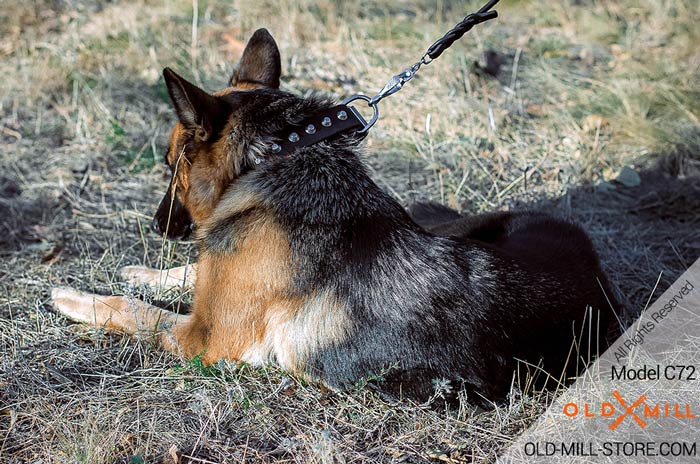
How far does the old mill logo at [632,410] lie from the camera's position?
2914 mm

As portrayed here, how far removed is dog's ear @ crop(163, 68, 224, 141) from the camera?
9.20 ft

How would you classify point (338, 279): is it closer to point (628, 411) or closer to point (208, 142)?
point (208, 142)

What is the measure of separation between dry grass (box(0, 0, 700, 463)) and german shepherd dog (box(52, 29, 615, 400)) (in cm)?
20

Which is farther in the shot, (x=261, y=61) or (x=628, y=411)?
(x=261, y=61)

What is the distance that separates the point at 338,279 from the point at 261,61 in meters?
1.33

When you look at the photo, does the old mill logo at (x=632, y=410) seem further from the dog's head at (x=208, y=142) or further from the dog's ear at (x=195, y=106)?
the dog's ear at (x=195, y=106)

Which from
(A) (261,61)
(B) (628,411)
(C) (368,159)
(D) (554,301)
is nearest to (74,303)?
(A) (261,61)

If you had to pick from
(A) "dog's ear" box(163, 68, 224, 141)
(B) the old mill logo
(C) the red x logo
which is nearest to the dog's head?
(A) "dog's ear" box(163, 68, 224, 141)

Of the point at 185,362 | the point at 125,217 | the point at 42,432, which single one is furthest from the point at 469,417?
the point at 125,217

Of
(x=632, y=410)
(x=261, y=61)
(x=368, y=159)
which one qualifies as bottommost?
(x=632, y=410)

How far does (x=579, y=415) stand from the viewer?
114 inches

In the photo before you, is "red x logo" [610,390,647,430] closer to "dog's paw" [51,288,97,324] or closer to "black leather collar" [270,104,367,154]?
"black leather collar" [270,104,367,154]

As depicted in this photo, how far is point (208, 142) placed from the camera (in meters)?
3.15

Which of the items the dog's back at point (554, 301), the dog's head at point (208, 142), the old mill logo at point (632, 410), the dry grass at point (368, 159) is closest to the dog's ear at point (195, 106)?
the dog's head at point (208, 142)
